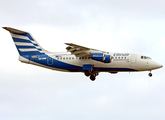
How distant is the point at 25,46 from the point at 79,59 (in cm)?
651

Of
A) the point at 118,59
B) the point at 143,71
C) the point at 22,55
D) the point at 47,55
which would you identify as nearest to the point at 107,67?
the point at 118,59

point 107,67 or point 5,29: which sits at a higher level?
point 5,29

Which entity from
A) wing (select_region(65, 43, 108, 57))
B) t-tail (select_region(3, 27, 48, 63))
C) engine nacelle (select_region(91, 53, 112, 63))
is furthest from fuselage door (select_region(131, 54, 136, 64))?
t-tail (select_region(3, 27, 48, 63))

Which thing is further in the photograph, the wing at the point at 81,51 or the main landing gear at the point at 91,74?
the main landing gear at the point at 91,74

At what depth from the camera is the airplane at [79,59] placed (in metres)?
37.1

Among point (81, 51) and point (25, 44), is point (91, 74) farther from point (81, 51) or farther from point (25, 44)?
point (25, 44)

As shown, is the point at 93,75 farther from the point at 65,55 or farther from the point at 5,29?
the point at 5,29

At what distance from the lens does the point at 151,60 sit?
37.3 m

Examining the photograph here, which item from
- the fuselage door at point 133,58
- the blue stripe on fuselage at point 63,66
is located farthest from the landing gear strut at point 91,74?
the fuselage door at point 133,58

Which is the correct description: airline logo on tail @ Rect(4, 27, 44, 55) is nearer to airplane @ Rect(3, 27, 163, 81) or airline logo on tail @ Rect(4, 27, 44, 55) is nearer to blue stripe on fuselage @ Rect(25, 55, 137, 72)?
airplane @ Rect(3, 27, 163, 81)

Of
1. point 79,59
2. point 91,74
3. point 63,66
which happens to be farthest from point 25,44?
point 91,74

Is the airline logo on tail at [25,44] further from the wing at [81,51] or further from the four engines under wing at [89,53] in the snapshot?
the four engines under wing at [89,53]

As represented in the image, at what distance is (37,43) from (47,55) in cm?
212

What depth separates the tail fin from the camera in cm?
3997
